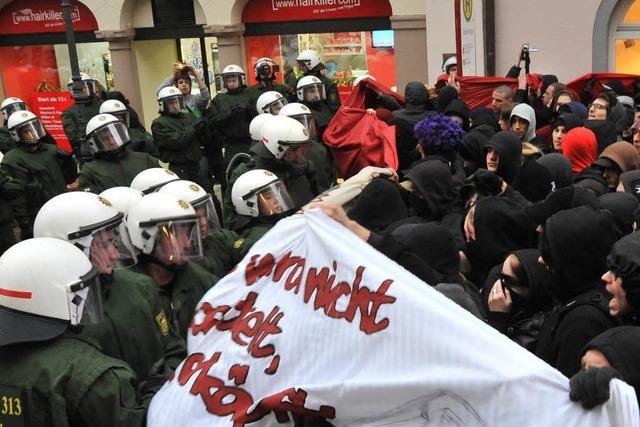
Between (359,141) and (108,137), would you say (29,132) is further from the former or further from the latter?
(359,141)

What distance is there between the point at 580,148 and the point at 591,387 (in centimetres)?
453

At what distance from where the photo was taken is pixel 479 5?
11.8 metres

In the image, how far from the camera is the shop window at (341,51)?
47.7 feet

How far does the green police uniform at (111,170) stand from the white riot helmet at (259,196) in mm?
2052

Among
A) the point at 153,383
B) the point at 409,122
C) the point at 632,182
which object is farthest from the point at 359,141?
the point at 153,383

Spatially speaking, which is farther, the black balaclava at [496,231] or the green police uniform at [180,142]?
the green police uniform at [180,142]

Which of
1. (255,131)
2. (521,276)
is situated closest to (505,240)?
(521,276)

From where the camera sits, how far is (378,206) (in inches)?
182

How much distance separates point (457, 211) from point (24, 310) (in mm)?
2874

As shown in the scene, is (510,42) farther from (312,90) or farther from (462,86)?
(312,90)

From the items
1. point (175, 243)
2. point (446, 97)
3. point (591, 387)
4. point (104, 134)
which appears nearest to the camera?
point (591, 387)

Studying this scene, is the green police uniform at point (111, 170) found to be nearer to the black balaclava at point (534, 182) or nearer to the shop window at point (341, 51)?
the black balaclava at point (534, 182)

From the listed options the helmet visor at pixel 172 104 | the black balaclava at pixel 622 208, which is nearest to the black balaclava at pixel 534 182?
the black balaclava at pixel 622 208

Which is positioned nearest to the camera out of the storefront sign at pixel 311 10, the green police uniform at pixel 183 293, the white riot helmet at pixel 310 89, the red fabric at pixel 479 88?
the green police uniform at pixel 183 293
